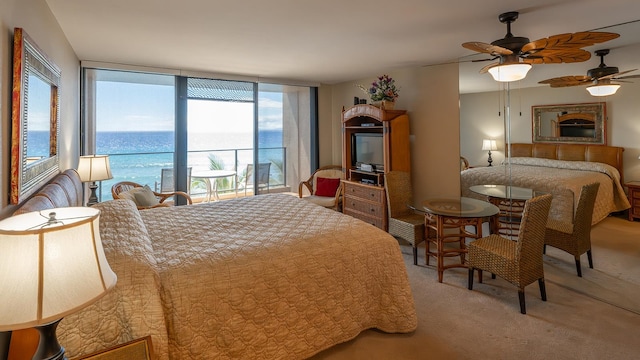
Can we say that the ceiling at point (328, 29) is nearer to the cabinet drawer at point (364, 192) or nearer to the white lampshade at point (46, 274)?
the cabinet drawer at point (364, 192)

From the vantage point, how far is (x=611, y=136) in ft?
9.62

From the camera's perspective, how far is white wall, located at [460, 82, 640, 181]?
279cm

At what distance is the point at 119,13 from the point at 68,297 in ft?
8.16

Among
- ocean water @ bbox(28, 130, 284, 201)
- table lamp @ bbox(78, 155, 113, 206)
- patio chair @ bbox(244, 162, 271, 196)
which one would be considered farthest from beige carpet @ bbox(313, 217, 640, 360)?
ocean water @ bbox(28, 130, 284, 201)

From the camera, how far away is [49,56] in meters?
2.53

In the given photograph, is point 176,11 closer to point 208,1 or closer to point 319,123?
point 208,1

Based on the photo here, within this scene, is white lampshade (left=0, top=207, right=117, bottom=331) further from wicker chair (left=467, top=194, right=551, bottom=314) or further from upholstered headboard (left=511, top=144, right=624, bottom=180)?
upholstered headboard (left=511, top=144, right=624, bottom=180)

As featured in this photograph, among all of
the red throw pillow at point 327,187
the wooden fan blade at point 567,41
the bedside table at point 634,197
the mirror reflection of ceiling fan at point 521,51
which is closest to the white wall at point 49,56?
the mirror reflection of ceiling fan at point 521,51

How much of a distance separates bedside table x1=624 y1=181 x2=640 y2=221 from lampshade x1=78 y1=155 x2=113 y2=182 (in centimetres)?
492

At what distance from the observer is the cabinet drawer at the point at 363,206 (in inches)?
180

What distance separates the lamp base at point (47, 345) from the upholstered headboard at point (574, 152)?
394 cm

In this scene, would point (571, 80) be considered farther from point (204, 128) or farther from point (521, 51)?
point (204, 128)

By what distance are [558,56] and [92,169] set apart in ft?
14.3

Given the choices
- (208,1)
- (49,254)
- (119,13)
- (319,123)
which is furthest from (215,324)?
(319,123)
